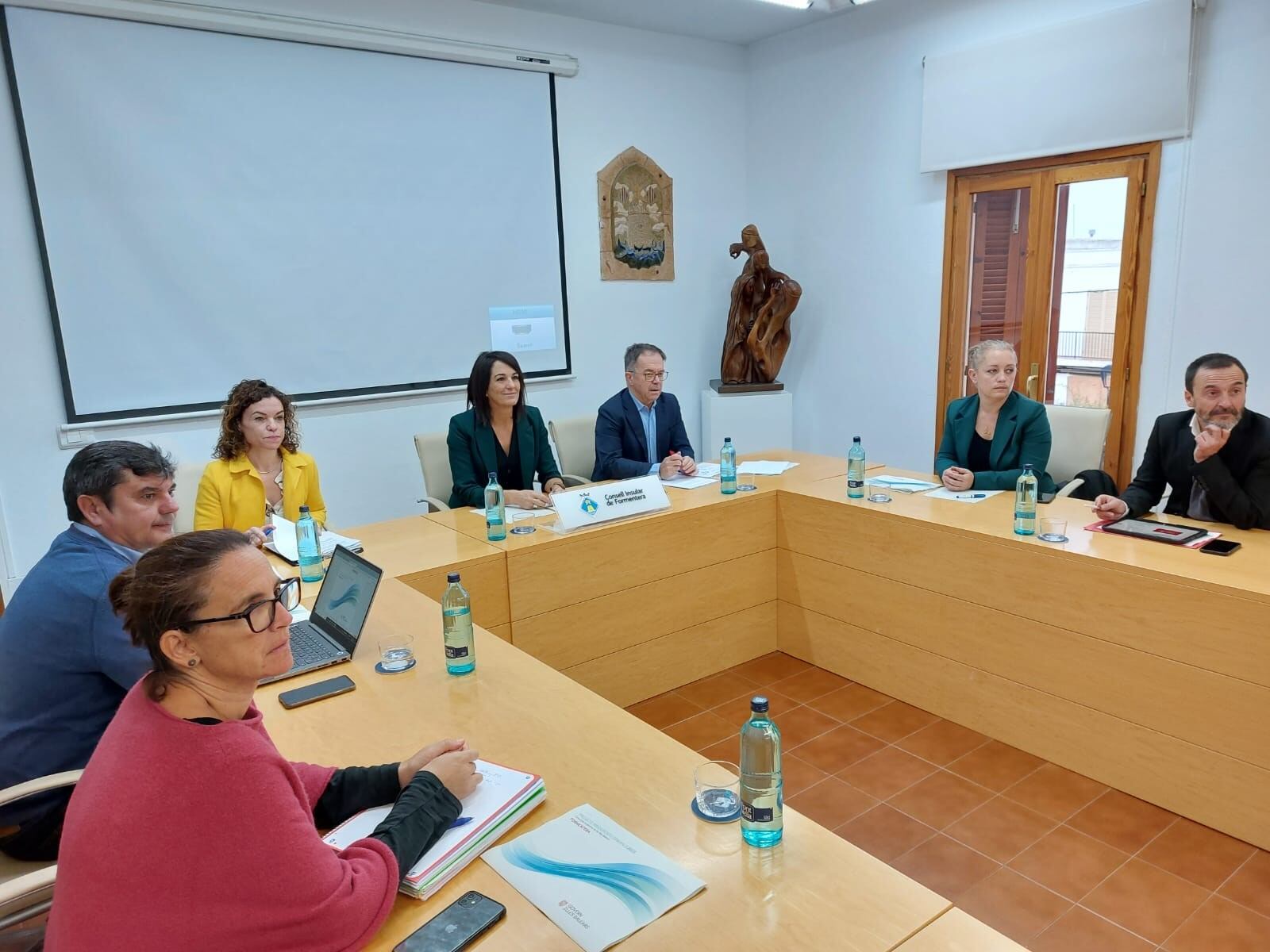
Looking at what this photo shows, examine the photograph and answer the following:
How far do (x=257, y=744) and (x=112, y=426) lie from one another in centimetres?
367

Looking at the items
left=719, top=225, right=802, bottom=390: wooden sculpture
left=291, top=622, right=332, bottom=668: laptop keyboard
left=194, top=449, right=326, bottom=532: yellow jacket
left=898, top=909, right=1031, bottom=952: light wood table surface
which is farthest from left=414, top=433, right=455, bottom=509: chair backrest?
left=898, top=909, right=1031, bottom=952: light wood table surface

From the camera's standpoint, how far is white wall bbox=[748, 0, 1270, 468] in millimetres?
3865

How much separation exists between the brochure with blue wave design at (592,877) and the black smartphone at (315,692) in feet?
2.29

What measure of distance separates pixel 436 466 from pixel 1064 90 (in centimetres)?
372

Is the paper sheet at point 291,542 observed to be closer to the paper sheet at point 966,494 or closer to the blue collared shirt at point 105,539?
the blue collared shirt at point 105,539

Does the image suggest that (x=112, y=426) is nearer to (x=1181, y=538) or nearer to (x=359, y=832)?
(x=359, y=832)

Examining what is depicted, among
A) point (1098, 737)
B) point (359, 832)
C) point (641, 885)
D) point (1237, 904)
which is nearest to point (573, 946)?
point (641, 885)

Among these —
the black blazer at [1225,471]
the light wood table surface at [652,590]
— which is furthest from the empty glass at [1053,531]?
the light wood table surface at [652,590]

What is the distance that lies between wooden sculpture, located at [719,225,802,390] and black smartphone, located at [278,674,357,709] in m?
4.30

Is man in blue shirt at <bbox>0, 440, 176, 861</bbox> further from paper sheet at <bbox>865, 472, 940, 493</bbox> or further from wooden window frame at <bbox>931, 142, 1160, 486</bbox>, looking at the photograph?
wooden window frame at <bbox>931, 142, 1160, 486</bbox>

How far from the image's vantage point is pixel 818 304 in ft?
19.3

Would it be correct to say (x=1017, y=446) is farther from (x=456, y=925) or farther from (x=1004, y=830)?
(x=456, y=925)

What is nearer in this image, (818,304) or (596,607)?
(596,607)

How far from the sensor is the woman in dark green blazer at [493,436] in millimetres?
3584
